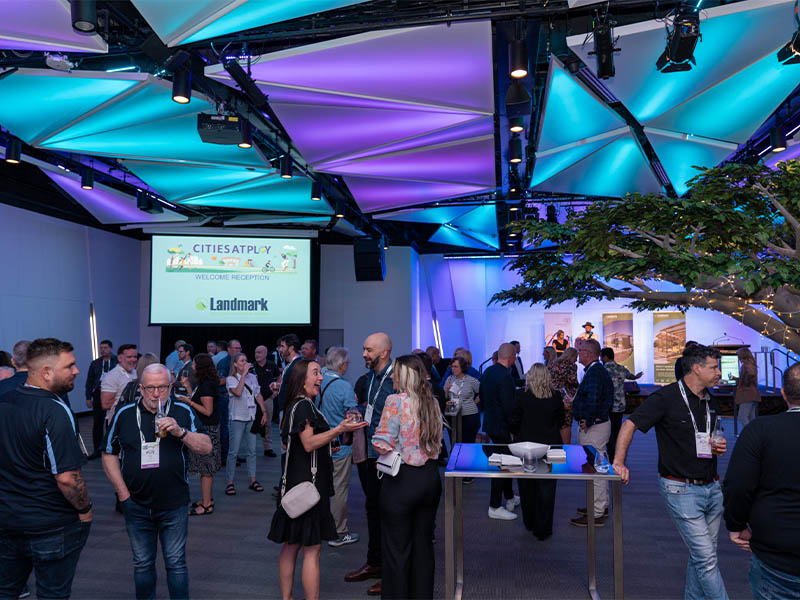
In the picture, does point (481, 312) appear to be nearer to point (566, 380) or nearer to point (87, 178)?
point (87, 178)

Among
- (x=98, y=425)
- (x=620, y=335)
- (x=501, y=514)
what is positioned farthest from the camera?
(x=620, y=335)

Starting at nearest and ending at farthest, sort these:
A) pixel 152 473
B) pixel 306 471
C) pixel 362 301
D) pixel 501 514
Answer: pixel 152 473 < pixel 306 471 < pixel 501 514 < pixel 362 301

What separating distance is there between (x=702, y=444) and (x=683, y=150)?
20.2 feet

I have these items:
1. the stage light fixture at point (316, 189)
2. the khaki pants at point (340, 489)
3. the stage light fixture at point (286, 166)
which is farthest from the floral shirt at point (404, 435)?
the stage light fixture at point (316, 189)

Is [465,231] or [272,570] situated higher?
[465,231]

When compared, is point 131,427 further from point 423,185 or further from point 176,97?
point 423,185

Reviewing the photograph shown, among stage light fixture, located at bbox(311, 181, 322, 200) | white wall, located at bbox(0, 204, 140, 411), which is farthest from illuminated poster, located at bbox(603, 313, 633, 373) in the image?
white wall, located at bbox(0, 204, 140, 411)

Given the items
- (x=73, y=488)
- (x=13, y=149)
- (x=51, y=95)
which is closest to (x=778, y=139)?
(x=73, y=488)

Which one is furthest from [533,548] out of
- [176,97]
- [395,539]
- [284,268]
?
[284,268]

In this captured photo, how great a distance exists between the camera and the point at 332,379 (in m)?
4.48

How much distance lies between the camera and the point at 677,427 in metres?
3.06

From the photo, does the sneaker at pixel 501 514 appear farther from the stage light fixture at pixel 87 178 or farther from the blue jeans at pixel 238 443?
the stage light fixture at pixel 87 178

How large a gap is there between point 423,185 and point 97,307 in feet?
24.4

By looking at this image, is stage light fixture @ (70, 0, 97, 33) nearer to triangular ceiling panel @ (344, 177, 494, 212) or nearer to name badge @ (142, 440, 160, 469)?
name badge @ (142, 440, 160, 469)
